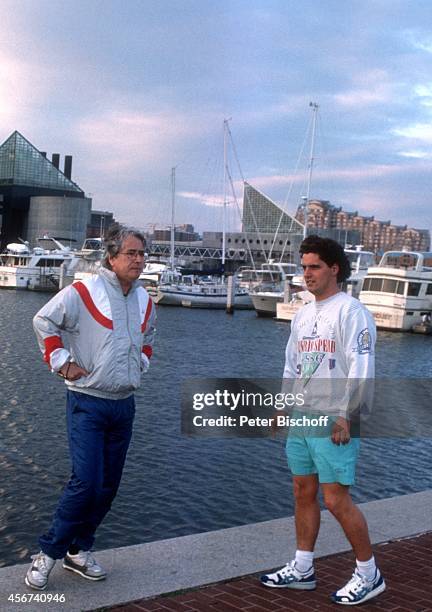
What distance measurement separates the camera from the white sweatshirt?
4.38 meters

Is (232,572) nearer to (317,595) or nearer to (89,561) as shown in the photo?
(317,595)

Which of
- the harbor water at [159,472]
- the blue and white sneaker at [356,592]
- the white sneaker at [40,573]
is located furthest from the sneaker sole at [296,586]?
the harbor water at [159,472]

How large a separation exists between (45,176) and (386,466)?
129 metres

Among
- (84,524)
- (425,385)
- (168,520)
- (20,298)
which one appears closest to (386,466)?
(168,520)

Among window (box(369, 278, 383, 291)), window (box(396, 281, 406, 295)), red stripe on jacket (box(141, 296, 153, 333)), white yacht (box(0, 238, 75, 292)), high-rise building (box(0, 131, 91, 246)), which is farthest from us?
high-rise building (box(0, 131, 91, 246))

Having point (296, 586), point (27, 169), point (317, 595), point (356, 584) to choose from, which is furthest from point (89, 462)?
point (27, 169)

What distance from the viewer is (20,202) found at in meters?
130

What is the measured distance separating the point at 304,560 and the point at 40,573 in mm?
1461

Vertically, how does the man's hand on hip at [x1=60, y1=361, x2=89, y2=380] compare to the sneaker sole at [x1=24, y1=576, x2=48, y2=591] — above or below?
above

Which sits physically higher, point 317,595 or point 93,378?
point 93,378

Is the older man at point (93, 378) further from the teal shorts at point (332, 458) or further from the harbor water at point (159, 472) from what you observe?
the harbor water at point (159, 472)

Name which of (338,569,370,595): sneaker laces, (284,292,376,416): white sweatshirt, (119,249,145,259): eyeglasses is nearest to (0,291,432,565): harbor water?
(338,569,370,595): sneaker laces

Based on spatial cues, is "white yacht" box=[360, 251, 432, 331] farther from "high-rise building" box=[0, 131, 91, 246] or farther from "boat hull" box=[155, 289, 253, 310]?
"high-rise building" box=[0, 131, 91, 246]

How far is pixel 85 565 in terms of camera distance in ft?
15.1
